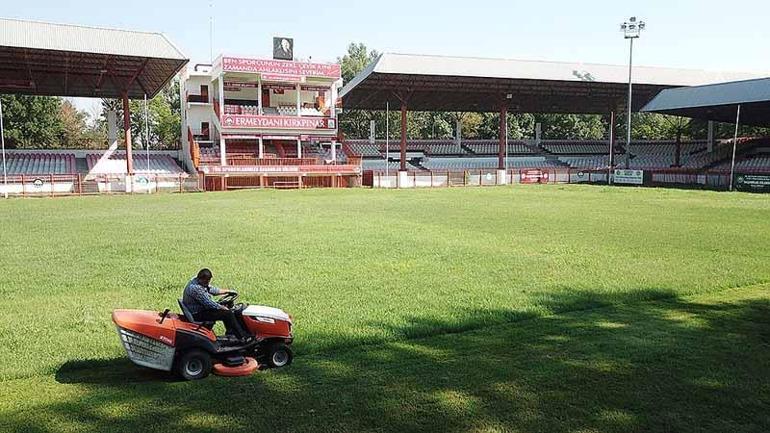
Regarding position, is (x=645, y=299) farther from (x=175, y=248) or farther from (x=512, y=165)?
(x=512, y=165)

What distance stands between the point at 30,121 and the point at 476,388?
2352 inches

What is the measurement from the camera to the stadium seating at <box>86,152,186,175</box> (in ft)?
132

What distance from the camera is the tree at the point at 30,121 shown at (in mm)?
52000

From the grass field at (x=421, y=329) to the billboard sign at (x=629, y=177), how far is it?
2836cm

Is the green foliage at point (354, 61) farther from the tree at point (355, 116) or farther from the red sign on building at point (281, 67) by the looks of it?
the red sign on building at point (281, 67)

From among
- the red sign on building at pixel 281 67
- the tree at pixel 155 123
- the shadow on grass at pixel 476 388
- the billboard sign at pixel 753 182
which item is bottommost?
the shadow on grass at pixel 476 388

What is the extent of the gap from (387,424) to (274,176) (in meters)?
35.7

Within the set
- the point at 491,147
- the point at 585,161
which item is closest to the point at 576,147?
the point at 585,161

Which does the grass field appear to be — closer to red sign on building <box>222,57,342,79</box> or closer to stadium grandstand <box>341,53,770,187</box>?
stadium grandstand <box>341,53,770,187</box>

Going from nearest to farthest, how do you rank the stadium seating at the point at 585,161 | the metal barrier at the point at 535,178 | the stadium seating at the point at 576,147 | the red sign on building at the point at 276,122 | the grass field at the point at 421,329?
the grass field at the point at 421,329 → the metal barrier at the point at 535,178 → the red sign on building at the point at 276,122 → the stadium seating at the point at 585,161 → the stadium seating at the point at 576,147

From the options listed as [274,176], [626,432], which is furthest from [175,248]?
[274,176]

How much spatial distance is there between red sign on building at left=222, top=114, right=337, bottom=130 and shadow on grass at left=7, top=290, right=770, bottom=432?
35850 mm

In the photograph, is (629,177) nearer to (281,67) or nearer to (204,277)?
(281,67)

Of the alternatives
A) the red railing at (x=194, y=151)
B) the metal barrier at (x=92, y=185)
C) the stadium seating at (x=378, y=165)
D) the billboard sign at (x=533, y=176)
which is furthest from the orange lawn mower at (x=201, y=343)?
the stadium seating at (x=378, y=165)
